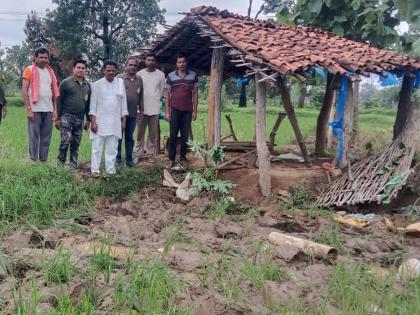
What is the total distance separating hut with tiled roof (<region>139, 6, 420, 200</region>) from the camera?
6.89m

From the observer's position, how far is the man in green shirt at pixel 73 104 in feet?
24.6

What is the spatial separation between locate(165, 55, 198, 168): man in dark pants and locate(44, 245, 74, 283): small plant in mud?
15.8ft

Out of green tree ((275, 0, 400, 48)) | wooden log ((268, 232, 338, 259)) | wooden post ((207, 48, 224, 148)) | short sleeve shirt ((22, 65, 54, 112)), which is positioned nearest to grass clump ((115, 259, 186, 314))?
wooden log ((268, 232, 338, 259))

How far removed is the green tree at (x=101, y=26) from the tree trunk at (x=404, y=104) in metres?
20.2

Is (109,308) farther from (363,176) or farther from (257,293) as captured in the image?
(363,176)

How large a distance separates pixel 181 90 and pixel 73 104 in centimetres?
182

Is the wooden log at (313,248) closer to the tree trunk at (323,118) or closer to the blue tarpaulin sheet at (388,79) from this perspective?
the blue tarpaulin sheet at (388,79)

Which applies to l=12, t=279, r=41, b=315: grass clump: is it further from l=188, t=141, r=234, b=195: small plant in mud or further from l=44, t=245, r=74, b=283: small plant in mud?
l=188, t=141, r=234, b=195: small plant in mud

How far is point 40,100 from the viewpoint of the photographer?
24.3 ft

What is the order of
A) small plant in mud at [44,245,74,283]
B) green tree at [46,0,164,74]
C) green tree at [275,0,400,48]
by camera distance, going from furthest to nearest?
green tree at [46,0,164,74] < green tree at [275,0,400,48] < small plant in mud at [44,245,74,283]

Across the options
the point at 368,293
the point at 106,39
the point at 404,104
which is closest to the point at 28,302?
the point at 368,293

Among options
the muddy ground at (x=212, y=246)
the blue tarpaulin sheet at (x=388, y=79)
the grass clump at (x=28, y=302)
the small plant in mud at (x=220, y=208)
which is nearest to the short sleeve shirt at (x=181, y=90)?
the muddy ground at (x=212, y=246)

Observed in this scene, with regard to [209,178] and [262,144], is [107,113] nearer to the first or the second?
[209,178]

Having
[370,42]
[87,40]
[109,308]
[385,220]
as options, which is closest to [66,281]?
[109,308]
